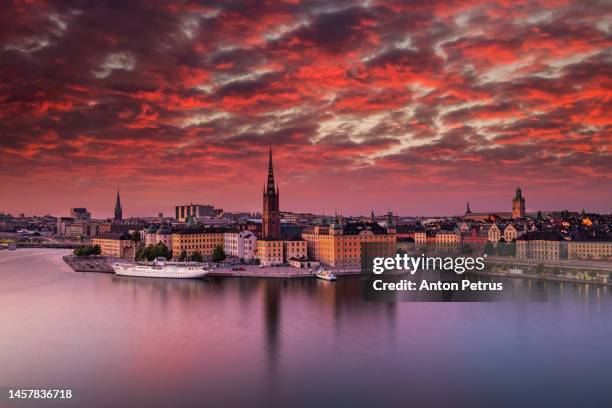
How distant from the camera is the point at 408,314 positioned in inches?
736

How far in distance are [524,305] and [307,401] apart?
11.6 metres


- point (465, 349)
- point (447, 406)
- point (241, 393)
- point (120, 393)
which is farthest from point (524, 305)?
point (120, 393)

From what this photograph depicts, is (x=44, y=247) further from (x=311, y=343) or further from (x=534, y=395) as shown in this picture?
(x=534, y=395)

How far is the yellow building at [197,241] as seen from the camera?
121 ft

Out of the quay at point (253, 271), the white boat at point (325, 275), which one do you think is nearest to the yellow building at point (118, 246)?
the quay at point (253, 271)

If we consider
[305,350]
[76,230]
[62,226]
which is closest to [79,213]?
[62,226]

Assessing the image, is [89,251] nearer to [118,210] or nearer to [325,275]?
[325,275]

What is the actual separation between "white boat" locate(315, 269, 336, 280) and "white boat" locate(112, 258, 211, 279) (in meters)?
5.28

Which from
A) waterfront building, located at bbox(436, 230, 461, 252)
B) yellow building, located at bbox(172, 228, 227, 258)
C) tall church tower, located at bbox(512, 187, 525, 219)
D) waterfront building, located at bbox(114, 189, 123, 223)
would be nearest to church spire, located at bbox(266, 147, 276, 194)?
yellow building, located at bbox(172, 228, 227, 258)

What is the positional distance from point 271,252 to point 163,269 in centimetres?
591

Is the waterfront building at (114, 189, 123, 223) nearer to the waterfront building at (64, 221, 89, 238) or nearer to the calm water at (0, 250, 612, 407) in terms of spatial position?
the waterfront building at (64, 221, 89, 238)

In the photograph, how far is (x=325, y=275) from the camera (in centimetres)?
2759

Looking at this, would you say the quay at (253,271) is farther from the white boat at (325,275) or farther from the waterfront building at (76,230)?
the waterfront building at (76,230)

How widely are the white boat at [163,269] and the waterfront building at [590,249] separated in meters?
18.4
